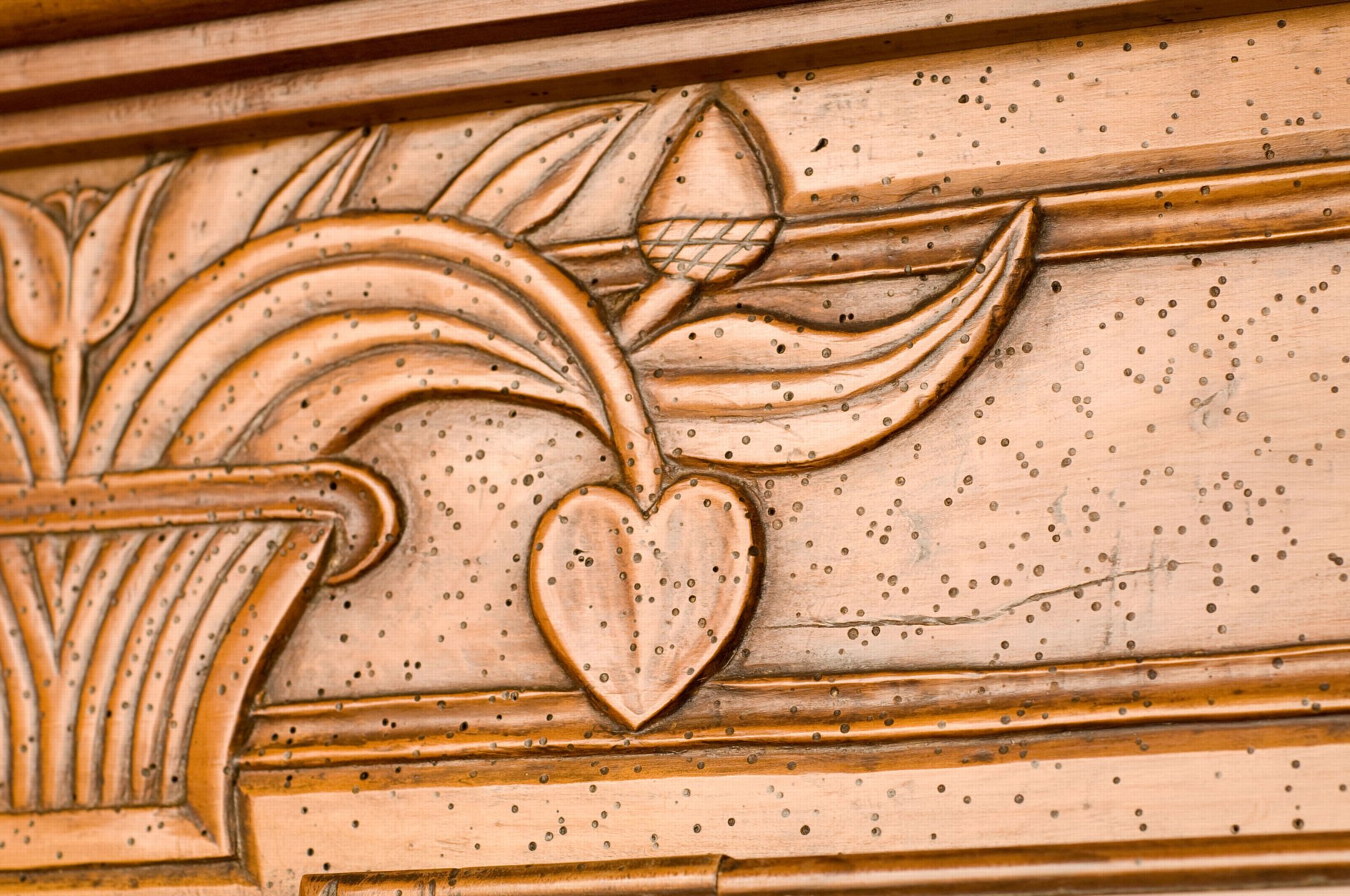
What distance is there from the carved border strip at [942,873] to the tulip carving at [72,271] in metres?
0.39

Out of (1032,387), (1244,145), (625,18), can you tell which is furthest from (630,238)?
(1244,145)

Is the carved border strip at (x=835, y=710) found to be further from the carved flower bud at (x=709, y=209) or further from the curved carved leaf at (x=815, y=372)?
the carved flower bud at (x=709, y=209)

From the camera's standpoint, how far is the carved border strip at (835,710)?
62 cm

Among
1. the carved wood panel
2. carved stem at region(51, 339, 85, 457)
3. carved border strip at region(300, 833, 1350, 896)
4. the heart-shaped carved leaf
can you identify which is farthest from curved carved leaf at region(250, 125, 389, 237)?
carved border strip at region(300, 833, 1350, 896)

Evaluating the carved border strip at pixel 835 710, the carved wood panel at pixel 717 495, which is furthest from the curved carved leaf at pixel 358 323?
the carved border strip at pixel 835 710

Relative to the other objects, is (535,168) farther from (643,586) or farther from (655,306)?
(643,586)

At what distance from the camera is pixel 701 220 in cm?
71

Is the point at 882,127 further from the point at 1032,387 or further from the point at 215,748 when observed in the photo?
the point at 215,748

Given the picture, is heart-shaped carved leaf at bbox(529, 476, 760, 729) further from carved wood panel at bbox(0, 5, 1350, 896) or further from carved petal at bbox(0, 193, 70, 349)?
carved petal at bbox(0, 193, 70, 349)

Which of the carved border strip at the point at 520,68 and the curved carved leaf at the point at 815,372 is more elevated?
the carved border strip at the point at 520,68

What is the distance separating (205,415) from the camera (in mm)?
761

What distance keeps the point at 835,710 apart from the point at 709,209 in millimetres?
309

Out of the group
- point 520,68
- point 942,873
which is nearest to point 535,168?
point 520,68

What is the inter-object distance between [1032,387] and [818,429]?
0.41ft
